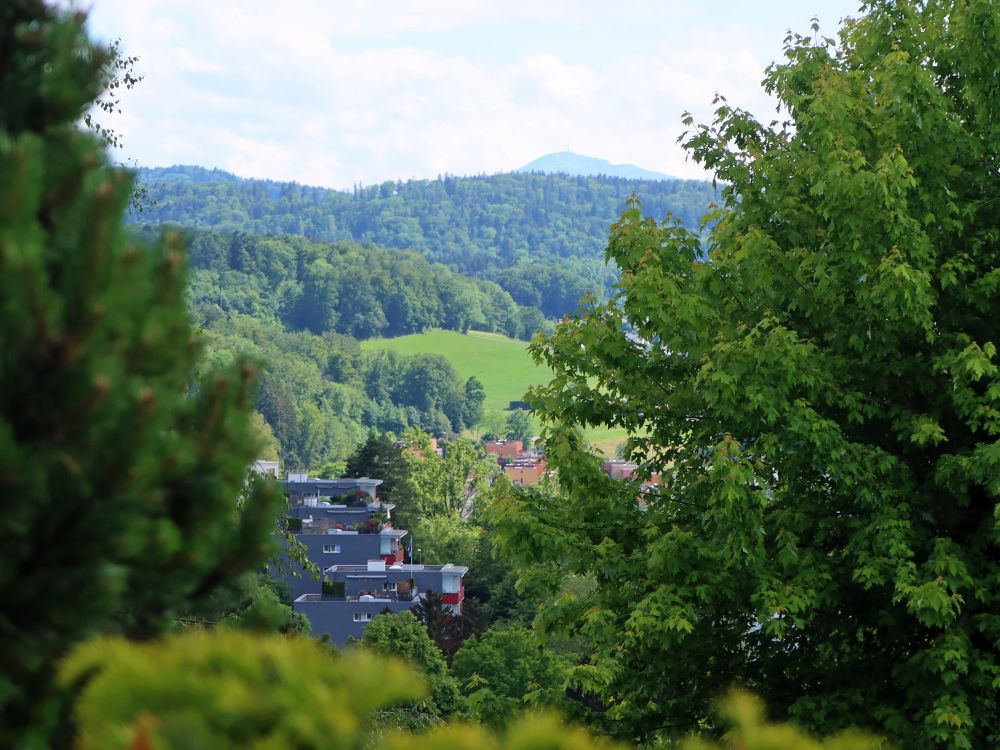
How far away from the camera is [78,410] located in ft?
9.06

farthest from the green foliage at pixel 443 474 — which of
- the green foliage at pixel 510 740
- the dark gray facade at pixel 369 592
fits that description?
the green foliage at pixel 510 740

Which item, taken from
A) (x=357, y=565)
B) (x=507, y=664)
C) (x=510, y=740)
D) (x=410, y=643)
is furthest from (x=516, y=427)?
(x=510, y=740)

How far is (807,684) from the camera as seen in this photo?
10.9m

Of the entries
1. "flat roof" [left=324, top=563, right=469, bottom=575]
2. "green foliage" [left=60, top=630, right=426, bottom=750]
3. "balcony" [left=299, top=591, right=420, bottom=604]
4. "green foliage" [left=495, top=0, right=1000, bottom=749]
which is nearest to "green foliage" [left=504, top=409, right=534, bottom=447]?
"flat roof" [left=324, top=563, right=469, bottom=575]

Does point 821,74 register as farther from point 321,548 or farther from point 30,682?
point 321,548

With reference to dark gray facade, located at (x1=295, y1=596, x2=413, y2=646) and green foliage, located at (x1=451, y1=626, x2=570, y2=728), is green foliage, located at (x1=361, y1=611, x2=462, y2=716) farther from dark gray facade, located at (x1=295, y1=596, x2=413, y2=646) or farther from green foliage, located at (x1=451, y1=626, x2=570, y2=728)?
dark gray facade, located at (x1=295, y1=596, x2=413, y2=646)

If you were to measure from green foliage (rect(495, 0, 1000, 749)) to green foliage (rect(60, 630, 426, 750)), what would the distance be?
759 cm

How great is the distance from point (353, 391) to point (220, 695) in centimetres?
18613

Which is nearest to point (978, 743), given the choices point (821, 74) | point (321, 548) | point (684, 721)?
point (684, 721)

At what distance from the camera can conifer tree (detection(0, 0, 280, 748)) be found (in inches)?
107

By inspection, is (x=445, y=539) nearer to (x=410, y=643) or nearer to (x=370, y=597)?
(x=370, y=597)

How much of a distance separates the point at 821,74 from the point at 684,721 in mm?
6924

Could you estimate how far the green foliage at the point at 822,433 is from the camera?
32.4 ft

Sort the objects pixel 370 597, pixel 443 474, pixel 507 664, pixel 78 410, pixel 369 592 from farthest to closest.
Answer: pixel 443 474
pixel 369 592
pixel 370 597
pixel 507 664
pixel 78 410
